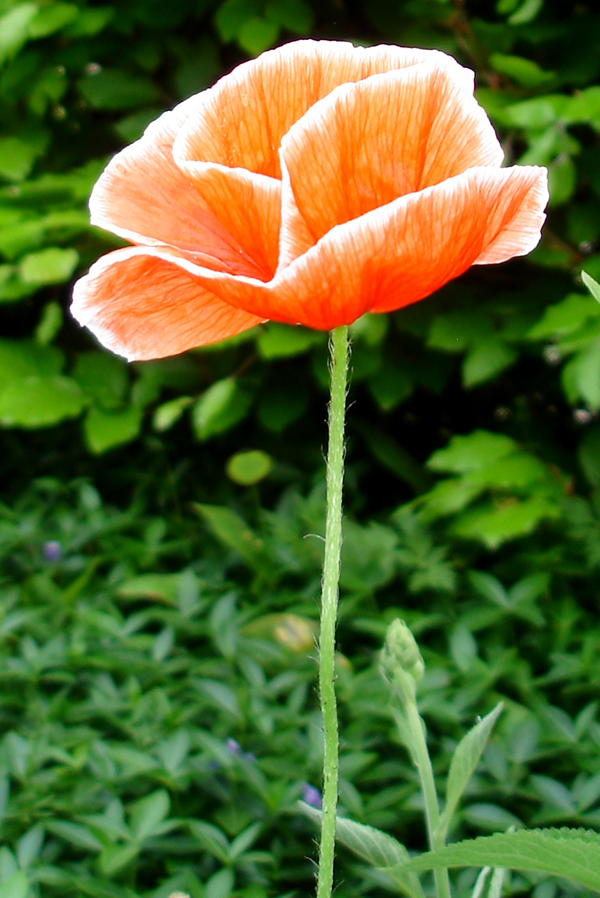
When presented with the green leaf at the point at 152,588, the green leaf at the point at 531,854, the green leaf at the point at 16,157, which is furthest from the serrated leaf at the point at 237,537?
the green leaf at the point at 531,854

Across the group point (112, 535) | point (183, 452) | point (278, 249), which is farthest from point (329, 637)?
point (183, 452)

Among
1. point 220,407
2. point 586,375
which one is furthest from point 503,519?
point 220,407

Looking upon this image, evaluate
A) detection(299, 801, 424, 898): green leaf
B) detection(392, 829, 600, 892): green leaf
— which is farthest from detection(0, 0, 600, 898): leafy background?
detection(392, 829, 600, 892): green leaf

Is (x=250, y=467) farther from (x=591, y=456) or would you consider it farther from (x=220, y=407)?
(x=591, y=456)

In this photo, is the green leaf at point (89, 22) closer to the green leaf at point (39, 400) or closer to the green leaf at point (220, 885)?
the green leaf at point (39, 400)

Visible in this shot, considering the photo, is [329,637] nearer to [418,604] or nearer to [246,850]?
[246,850]

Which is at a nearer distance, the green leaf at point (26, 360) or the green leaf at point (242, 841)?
the green leaf at point (242, 841)

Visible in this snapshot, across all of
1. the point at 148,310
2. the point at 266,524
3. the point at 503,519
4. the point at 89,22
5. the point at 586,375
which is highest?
the point at 148,310
